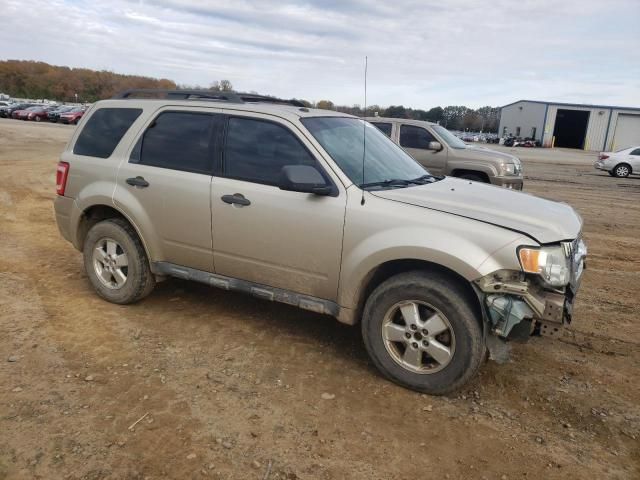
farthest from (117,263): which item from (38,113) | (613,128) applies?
(613,128)

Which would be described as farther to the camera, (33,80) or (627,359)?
(33,80)

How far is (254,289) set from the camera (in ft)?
13.9

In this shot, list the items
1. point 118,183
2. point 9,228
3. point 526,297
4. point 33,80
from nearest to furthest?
point 526,297
point 118,183
point 9,228
point 33,80

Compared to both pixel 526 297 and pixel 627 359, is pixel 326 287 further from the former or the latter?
pixel 627 359

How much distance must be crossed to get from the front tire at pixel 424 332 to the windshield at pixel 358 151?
922 mm

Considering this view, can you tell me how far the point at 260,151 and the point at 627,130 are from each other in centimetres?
6334

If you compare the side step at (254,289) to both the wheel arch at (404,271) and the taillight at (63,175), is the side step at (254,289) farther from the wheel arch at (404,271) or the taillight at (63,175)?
the taillight at (63,175)

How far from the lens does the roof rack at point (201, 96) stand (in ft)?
15.3

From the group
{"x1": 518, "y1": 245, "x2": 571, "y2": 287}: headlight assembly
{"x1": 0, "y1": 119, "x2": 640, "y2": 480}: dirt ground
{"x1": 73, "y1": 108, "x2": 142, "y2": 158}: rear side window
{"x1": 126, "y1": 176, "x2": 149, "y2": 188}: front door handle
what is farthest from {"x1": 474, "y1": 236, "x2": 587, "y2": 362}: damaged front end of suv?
{"x1": 73, "y1": 108, "x2": 142, "y2": 158}: rear side window

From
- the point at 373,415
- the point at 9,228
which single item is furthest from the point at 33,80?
the point at 373,415

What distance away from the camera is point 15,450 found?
2.86m

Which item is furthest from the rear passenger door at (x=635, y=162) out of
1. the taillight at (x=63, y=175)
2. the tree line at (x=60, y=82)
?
the tree line at (x=60, y=82)

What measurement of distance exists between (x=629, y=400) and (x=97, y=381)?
376cm

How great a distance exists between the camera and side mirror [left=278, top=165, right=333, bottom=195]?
3.65m
